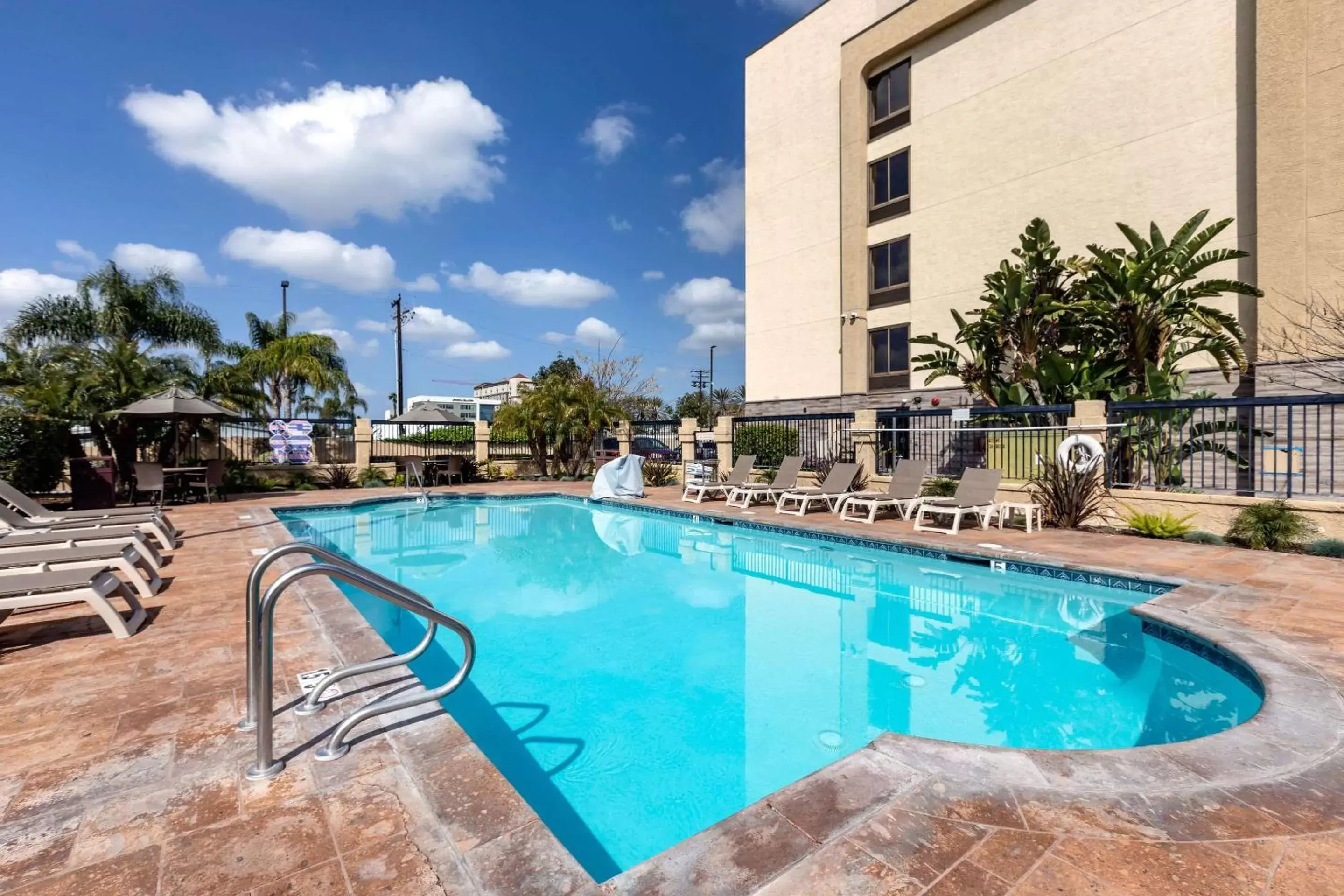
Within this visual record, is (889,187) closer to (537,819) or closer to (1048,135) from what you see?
(1048,135)

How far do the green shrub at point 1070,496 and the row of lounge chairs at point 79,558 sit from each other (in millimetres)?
11492

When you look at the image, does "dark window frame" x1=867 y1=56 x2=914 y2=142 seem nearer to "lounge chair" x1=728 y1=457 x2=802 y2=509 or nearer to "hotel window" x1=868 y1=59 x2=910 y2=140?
"hotel window" x1=868 y1=59 x2=910 y2=140

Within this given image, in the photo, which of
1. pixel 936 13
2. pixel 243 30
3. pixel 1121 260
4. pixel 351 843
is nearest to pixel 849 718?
pixel 351 843

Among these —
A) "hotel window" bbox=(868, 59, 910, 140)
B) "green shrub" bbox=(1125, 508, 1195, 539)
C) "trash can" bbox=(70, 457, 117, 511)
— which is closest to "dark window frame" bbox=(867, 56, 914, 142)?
"hotel window" bbox=(868, 59, 910, 140)

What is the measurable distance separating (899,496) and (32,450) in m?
16.3

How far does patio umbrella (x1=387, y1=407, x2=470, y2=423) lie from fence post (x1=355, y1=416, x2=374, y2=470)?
0.72m

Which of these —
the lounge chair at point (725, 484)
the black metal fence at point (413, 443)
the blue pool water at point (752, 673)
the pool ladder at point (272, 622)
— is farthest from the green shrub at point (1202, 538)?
the black metal fence at point (413, 443)

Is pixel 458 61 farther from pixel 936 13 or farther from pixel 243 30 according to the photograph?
pixel 936 13

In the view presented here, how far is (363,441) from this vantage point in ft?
57.5

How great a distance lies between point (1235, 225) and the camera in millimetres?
13125

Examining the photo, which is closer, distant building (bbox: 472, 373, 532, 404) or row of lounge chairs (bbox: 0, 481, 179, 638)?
row of lounge chairs (bbox: 0, 481, 179, 638)

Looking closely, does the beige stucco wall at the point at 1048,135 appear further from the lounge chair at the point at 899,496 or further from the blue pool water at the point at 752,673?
the blue pool water at the point at 752,673

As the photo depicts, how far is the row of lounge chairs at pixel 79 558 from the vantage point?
13.4 ft

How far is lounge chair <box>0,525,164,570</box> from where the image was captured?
5.46m
